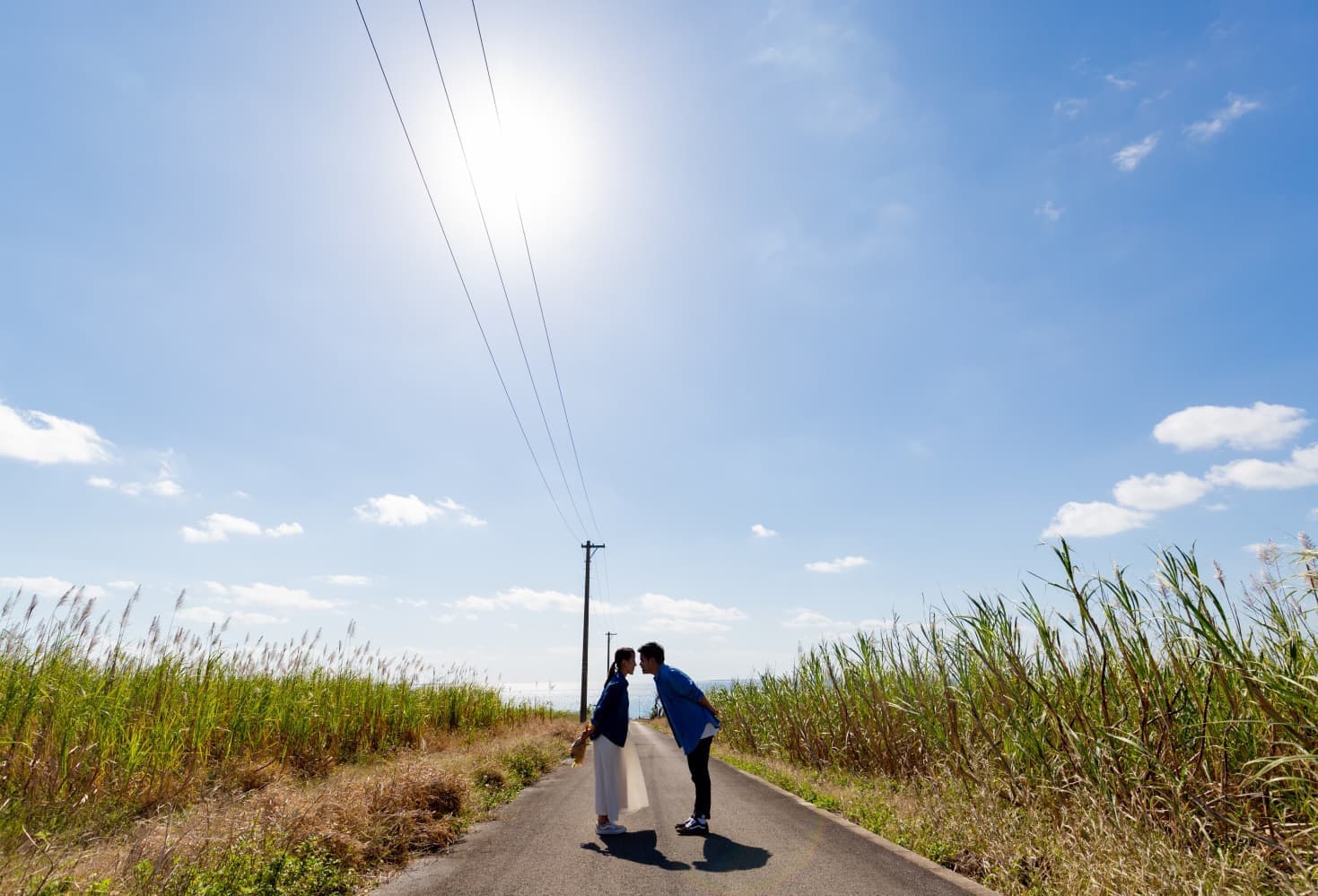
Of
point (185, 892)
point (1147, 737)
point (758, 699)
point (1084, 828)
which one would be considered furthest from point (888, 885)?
point (758, 699)

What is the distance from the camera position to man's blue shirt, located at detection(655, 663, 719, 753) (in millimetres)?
7273

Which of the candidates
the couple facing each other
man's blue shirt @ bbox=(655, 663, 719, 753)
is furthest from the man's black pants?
man's blue shirt @ bbox=(655, 663, 719, 753)

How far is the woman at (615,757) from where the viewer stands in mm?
7078

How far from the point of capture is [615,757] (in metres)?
7.28

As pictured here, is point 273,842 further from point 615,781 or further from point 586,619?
point 586,619

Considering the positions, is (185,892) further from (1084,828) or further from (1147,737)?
(1147,737)

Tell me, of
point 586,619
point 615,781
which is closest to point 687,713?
point 615,781

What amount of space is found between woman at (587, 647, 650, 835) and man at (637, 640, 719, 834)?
37 cm

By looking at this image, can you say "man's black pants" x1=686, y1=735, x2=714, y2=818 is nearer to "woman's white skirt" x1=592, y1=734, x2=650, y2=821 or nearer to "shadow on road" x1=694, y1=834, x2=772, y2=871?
"shadow on road" x1=694, y1=834, x2=772, y2=871

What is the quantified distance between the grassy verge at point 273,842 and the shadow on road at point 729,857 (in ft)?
8.33

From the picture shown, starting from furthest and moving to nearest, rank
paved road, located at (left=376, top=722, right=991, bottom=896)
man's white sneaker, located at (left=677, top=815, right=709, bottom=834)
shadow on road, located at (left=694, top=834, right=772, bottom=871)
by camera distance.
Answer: man's white sneaker, located at (left=677, top=815, right=709, bottom=834), shadow on road, located at (left=694, top=834, right=772, bottom=871), paved road, located at (left=376, top=722, right=991, bottom=896)

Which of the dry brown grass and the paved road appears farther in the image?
the paved road

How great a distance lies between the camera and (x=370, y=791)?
21.2 feet

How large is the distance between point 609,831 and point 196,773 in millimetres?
4457
